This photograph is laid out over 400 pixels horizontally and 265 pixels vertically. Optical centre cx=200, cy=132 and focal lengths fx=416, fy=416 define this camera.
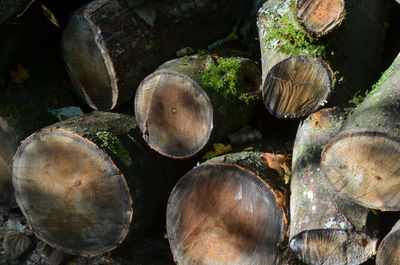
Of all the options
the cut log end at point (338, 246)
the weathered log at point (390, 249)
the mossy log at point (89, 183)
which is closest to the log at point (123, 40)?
the mossy log at point (89, 183)

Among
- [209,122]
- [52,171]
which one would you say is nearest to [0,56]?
[52,171]

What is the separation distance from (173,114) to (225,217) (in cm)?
71

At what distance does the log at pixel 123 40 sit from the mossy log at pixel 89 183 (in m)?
0.29

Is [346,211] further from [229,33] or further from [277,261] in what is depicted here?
[229,33]

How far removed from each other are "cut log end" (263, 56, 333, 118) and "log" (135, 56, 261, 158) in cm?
28

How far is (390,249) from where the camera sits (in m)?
2.01

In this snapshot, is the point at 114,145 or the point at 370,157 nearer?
the point at 370,157

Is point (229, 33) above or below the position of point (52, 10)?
below

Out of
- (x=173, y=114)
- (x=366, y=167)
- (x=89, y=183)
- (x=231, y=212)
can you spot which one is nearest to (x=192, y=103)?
(x=173, y=114)

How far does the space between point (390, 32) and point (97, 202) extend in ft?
8.81

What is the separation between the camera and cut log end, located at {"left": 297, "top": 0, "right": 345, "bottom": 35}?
224cm

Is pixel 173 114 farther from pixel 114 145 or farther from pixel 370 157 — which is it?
pixel 370 157

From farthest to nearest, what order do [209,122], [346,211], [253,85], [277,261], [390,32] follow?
[390,32], [253,85], [209,122], [277,261], [346,211]

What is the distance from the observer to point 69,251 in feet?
9.41
